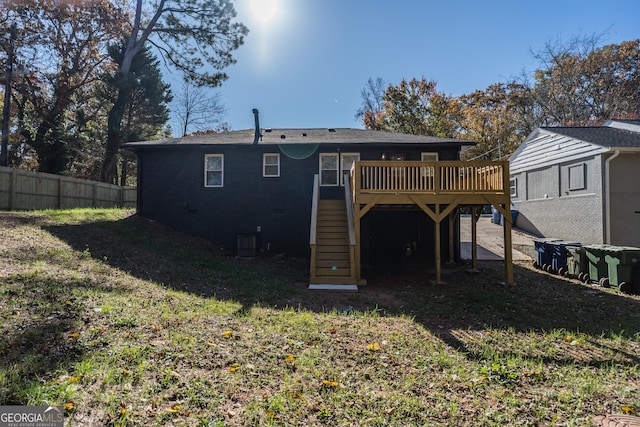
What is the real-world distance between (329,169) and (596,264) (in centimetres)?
849

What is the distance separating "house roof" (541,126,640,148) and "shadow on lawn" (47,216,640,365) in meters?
5.26

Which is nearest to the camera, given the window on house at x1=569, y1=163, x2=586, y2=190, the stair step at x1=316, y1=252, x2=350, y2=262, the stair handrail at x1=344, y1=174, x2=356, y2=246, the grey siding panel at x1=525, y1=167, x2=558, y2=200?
the stair handrail at x1=344, y1=174, x2=356, y2=246

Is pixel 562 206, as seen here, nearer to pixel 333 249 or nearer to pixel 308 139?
pixel 333 249

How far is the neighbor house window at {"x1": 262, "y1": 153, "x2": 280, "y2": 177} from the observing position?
12.5m

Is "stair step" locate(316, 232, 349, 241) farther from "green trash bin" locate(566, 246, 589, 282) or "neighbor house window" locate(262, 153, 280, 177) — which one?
"green trash bin" locate(566, 246, 589, 282)

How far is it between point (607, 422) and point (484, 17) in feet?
40.9

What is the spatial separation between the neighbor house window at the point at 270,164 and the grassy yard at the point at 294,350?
18.3 feet

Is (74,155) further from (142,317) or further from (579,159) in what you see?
(579,159)

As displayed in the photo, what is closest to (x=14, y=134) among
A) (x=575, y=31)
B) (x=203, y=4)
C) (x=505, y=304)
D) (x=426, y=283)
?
(x=203, y=4)

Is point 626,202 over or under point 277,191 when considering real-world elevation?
under

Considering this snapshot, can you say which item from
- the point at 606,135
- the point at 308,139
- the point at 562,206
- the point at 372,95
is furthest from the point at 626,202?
the point at 372,95

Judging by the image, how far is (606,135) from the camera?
12.7 metres

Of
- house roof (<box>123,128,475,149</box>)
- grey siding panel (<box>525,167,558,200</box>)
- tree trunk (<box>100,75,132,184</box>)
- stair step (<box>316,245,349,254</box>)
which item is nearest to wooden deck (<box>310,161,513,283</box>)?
stair step (<box>316,245,349,254</box>)

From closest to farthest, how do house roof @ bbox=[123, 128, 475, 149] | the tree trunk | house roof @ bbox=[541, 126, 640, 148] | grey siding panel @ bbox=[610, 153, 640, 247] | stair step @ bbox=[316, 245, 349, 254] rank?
stair step @ bbox=[316, 245, 349, 254], grey siding panel @ bbox=[610, 153, 640, 247], house roof @ bbox=[541, 126, 640, 148], house roof @ bbox=[123, 128, 475, 149], the tree trunk
